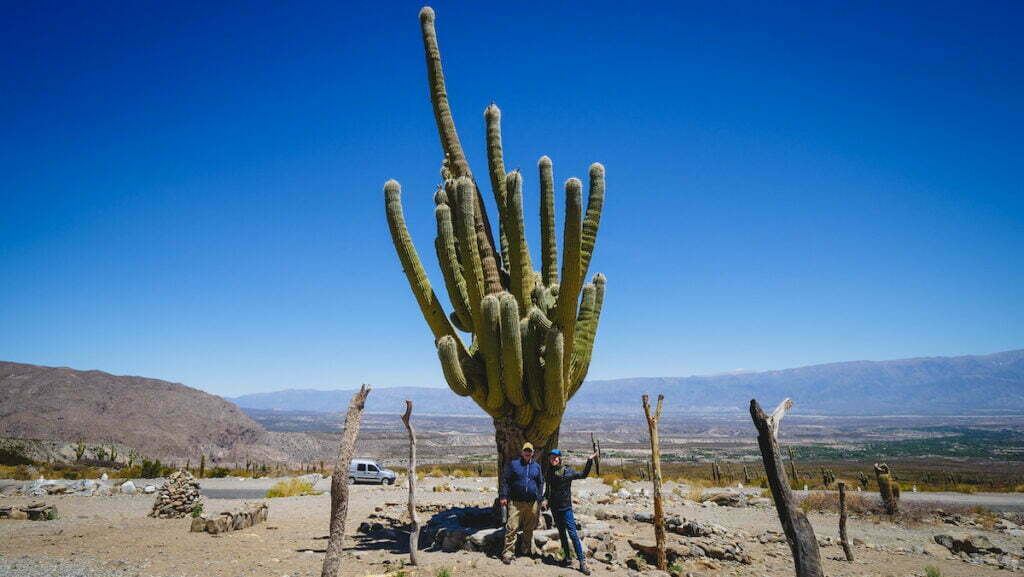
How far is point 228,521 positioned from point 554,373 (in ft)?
24.5

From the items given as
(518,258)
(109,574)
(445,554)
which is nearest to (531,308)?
(518,258)

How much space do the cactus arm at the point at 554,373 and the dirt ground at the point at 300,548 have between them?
2389 millimetres

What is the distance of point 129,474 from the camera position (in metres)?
25.9

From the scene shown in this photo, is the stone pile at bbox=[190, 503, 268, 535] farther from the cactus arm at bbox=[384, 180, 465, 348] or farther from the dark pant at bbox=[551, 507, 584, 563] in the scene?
the dark pant at bbox=[551, 507, 584, 563]

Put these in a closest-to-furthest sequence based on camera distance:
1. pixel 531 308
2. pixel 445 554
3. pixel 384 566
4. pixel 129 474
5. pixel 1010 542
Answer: pixel 384 566 → pixel 445 554 → pixel 531 308 → pixel 1010 542 → pixel 129 474

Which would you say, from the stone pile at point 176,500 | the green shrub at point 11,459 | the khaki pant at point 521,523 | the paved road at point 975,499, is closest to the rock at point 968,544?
the paved road at point 975,499

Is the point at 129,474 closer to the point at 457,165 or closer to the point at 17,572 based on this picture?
the point at 17,572

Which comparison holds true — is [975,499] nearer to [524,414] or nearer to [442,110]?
[524,414]

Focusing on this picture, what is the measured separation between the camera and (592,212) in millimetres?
9523

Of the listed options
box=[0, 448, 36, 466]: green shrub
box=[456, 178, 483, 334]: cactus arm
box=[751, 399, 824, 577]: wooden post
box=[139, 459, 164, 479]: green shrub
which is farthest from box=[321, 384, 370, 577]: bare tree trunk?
box=[0, 448, 36, 466]: green shrub

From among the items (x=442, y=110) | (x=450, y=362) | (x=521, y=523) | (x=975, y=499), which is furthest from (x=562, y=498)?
(x=975, y=499)

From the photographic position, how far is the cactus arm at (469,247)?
956 centimetres

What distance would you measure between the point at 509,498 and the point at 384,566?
6.87ft

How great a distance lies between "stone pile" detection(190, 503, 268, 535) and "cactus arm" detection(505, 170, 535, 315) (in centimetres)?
731
